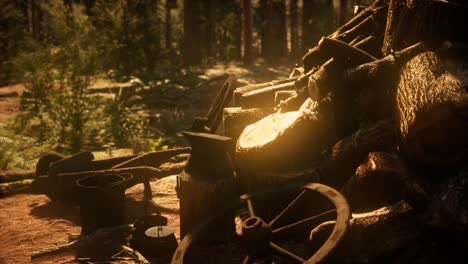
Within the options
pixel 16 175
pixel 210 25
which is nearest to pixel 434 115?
pixel 16 175

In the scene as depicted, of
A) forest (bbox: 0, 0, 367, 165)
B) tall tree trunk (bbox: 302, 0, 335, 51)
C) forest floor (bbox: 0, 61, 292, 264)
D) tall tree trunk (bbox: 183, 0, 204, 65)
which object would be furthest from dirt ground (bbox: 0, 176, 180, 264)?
tall tree trunk (bbox: 302, 0, 335, 51)

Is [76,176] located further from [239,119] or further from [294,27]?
[294,27]

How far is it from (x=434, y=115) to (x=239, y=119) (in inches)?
106

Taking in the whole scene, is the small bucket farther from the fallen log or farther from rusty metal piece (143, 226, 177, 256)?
the fallen log

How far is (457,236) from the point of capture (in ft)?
10.6

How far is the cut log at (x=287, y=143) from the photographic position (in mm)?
4395

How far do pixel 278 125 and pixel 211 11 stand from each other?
756 inches

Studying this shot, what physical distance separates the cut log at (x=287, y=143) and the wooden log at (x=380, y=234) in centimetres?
96

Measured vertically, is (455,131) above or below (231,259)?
above

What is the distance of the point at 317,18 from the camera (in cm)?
2570

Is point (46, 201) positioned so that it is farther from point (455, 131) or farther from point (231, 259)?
point (455, 131)

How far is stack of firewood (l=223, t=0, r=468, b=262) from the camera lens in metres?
3.51

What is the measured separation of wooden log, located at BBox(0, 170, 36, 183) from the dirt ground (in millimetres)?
476

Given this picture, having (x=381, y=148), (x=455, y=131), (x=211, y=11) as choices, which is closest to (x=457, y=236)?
(x=455, y=131)
